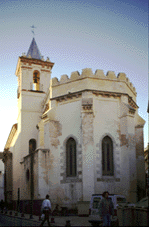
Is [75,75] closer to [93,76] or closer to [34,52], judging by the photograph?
[93,76]

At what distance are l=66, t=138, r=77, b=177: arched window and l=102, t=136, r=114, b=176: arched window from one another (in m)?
2.05

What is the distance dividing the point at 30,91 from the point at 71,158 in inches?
542

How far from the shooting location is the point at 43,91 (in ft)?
112

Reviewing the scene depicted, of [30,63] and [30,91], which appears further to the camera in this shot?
[30,63]

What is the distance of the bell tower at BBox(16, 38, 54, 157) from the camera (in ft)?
107

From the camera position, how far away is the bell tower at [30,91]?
32.7 m

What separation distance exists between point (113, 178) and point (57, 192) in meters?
4.07

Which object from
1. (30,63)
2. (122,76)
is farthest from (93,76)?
(30,63)

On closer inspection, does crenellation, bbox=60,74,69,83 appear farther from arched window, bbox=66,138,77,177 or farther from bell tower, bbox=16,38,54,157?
bell tower, bbox=16,38,54,157

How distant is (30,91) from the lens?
3372cm

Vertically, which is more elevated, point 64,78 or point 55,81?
point 64,78

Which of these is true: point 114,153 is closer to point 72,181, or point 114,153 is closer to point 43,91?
point 72,181

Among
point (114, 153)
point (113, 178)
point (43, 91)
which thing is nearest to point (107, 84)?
point (114, 153)

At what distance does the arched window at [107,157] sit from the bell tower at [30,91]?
1230cm
